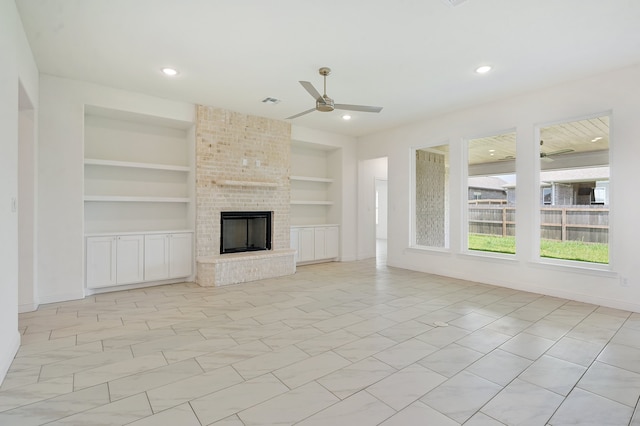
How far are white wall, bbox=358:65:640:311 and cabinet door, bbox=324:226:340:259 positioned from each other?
1.25 m

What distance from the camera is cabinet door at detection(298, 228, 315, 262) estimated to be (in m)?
6.97

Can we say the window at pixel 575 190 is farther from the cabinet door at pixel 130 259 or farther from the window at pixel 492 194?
the cabinet door at pixel 130 259

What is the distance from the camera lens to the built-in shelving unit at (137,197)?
4.79 meters

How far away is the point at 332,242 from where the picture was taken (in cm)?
750

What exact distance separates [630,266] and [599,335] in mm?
1410

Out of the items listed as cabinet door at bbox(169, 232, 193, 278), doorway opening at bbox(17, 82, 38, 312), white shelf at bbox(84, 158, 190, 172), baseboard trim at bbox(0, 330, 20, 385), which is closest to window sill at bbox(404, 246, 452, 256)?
cabinet door at bbox(169, 232, 193, 278)

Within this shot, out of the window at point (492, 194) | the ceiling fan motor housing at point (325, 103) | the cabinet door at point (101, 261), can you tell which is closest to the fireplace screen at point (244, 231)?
the cabinet door at point (101, 261)

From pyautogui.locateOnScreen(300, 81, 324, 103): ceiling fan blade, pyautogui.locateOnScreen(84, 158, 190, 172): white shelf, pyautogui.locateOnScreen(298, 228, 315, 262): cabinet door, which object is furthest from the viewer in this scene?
pyautogui.locateOnScreen(298, 228, 315, 262): cabinet door

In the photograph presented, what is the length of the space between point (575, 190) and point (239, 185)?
524 cm

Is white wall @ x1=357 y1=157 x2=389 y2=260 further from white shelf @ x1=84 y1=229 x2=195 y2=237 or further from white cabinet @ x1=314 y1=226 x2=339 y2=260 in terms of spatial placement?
white shelf @ x1=84 y1=229 x2=195 y2=237

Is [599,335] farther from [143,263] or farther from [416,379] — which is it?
[143,263]

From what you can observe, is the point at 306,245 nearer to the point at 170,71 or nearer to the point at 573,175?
the point at 170,71

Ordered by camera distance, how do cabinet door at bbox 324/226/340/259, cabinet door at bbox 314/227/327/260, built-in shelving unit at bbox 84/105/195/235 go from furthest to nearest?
cabinet door at bbox 324/226/340/259
cabinet door at bbox 314/227/327/260
built-in shelving unit at bbox 84/105/195/235

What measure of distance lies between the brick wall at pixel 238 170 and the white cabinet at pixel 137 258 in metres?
0.32
